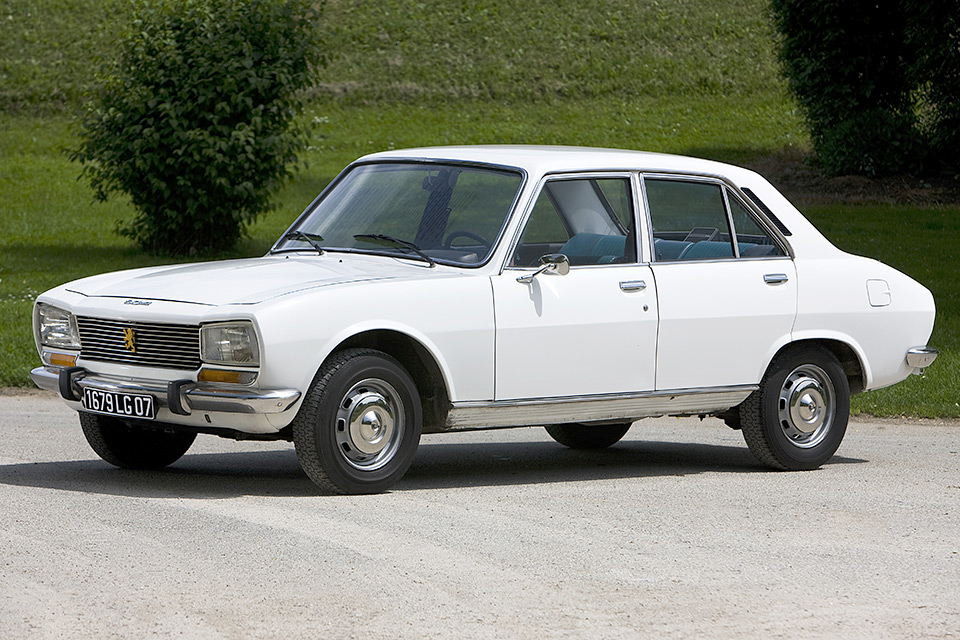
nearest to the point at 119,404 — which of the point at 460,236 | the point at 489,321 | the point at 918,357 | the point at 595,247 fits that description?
the point at 489,321

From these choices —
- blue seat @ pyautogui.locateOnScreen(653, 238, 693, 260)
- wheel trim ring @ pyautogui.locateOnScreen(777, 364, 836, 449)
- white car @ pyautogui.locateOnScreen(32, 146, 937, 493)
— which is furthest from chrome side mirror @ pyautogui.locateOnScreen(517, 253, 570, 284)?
wheel trim ring @ pyautogui.locateOnScreen(777, 364, 836, 449)

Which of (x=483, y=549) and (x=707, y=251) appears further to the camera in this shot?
(x=707, y=251)

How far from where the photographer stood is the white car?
732cm

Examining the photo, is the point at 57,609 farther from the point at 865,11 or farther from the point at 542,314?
the point at 865,11

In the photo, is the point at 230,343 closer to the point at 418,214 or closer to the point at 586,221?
the point at 418,214

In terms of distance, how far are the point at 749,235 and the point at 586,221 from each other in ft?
3.48

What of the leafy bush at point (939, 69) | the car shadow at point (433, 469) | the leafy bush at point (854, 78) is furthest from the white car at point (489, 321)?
the leafy bush at point (854, 78)

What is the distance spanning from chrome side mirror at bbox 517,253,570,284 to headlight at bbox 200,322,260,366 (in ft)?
5.10

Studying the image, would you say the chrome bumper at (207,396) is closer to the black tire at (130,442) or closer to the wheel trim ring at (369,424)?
the wheel trim ring at (369,424)

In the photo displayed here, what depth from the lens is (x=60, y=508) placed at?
23.7ft

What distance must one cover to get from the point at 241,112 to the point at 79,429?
11.2 meters

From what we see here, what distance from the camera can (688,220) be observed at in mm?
8938

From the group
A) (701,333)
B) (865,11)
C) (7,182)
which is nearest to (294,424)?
(701,333)

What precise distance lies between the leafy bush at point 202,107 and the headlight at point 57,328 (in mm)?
12389
